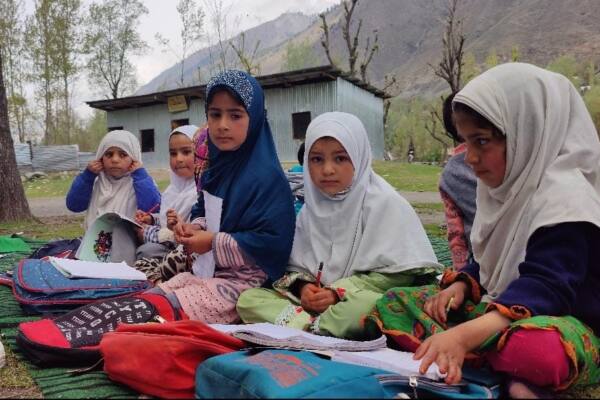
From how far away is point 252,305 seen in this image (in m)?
2.30

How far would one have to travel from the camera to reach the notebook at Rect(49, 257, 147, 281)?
2744 millimetres

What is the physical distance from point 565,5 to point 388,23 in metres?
51.2

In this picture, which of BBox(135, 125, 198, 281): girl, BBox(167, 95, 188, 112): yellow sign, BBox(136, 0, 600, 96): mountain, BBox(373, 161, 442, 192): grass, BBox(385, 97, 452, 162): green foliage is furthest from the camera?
BBox(136, 0, 600, 96): mountain

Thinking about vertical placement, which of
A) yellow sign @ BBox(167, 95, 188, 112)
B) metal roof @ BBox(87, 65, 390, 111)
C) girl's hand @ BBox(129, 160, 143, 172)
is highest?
metal roof @ BBox(87, 65, 390, 111)

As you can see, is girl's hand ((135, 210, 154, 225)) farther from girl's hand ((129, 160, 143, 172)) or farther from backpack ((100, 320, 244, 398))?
backpack ((100, 320, 244, 398))

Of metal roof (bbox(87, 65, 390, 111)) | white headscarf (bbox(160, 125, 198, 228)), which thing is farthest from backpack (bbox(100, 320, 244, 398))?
metal roof (bbox(87, 65, 390, 111))

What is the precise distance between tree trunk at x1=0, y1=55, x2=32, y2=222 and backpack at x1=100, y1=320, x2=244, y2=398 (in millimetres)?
6565

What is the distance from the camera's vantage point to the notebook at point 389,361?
1477 mm

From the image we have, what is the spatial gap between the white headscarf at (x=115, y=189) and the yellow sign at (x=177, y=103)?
582 inches

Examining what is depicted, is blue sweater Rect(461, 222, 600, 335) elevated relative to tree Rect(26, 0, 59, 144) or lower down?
lower down

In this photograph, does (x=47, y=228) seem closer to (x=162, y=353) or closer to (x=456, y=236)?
(x=456, y=236)

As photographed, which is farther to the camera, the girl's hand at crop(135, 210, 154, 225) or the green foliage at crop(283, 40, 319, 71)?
the green foliage at crop(283, 40, 319, 71)

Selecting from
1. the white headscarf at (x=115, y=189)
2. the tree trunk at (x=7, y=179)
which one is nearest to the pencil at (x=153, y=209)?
the white headscarf at (x=115, y=189)

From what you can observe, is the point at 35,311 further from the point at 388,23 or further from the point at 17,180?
the point at 388,23
